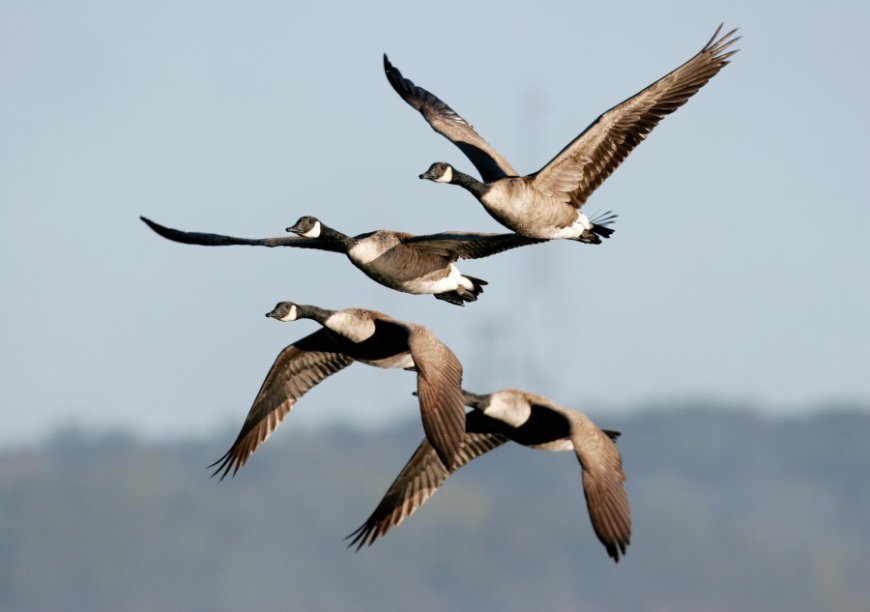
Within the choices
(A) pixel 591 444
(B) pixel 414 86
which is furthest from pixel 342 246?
(B) pixel 414 86

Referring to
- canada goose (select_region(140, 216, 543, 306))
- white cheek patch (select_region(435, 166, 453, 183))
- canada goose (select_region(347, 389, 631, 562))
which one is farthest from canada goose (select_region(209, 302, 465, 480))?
white cheek patch (select_region(435, 166, 453, 183))

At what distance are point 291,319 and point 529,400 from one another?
294 centimetres

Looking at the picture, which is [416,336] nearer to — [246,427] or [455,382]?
[455,382]

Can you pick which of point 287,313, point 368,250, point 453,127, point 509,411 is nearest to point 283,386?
point 287,313

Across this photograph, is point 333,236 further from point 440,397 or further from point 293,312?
point 440,397

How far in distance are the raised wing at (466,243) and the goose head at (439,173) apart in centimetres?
64

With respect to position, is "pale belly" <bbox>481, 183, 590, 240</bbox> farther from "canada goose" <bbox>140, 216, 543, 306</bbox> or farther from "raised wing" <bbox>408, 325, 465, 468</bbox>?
"raised wing" <bbox>408, 325, 465, 468</bbox>

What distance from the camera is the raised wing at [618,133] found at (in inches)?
715

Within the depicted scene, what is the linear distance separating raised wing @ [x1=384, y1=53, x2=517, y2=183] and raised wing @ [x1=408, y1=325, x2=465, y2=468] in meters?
3.31

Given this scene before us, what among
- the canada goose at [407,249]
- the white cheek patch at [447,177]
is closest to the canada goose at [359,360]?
the canada goose at [407,249]

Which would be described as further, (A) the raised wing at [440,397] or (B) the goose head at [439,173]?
(B) the goose head at [439,173]

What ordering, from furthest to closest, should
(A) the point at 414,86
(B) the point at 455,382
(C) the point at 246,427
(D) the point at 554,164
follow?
(A) the point at 414,86 → (C) the point at 246,427 → (D) the point at 554,164 → (B) the point at 455,382

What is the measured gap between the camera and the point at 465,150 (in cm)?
2073

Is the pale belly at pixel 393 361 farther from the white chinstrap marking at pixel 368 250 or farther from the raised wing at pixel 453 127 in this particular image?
the raised wing at pixel 453 127
